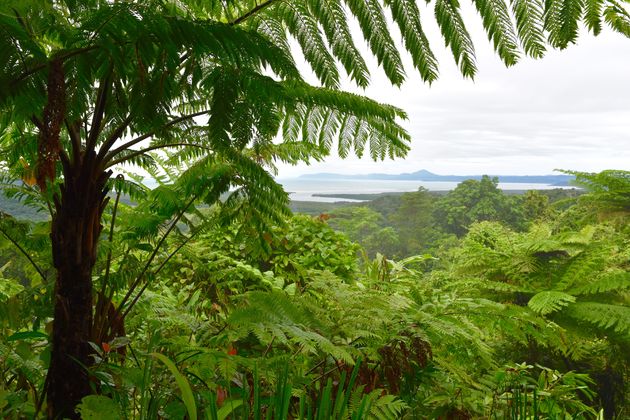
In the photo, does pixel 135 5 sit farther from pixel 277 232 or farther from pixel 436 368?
pixel 277 232

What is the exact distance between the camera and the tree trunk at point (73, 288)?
3.30ft

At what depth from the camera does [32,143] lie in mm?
1343

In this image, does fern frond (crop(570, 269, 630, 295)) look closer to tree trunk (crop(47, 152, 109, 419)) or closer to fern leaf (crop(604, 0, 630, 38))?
fern leaf (crop(604, 0, 630, 38))

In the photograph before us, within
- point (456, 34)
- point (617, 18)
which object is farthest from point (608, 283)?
point (456, 34)

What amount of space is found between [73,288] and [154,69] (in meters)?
0.55

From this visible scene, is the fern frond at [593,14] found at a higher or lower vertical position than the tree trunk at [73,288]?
higher

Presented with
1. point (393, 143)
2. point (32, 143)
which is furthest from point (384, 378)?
point (32, 143)

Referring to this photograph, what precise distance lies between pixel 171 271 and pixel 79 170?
1792 millimetres

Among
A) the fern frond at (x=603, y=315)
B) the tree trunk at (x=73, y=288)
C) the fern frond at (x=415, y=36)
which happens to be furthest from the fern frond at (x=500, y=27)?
the fern frond at (x=603, y=315)

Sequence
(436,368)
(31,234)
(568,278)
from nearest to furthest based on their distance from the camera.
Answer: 1. (436,368)
2. (31,234)
3. (568,278)

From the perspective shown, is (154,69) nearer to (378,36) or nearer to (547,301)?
(378,36)

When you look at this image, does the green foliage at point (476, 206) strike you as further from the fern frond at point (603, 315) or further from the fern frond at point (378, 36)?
the fern frond at point (378, 36)

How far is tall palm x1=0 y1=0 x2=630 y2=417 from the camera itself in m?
0.83

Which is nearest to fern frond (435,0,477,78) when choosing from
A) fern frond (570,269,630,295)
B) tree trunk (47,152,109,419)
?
tree trunk (47,152,109,419)
